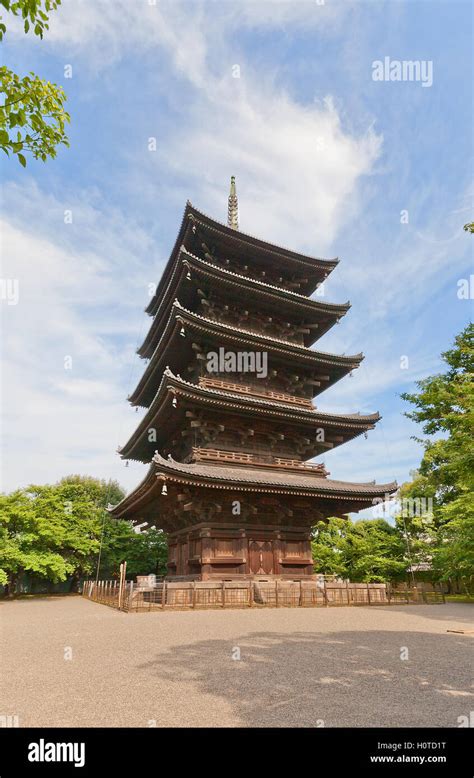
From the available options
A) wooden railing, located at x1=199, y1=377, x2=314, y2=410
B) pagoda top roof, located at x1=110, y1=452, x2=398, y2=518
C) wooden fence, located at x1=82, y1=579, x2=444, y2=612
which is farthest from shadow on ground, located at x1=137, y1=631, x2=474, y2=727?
wooden railing, located at x1=199, y1=377, x2=314, y2=410

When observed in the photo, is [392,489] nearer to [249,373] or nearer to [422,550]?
[249,373]

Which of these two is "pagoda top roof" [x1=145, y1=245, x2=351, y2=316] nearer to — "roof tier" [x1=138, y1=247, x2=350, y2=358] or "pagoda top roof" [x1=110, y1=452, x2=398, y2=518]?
"roof tier" [x1=138, y1=247, x2=350, y2=358]

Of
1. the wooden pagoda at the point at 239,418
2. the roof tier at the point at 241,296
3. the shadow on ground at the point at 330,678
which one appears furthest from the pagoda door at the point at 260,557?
the roof tier at the point at 241,296

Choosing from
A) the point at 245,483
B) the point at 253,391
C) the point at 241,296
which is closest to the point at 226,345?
the point at 253,391

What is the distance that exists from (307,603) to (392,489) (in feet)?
25.1

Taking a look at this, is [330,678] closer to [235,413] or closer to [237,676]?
[237,676]

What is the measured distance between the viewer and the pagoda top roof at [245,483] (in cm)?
1723

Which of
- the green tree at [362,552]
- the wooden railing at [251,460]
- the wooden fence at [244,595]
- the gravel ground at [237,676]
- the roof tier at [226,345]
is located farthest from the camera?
the green tree at [362,552]

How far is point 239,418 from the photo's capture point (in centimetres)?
2139

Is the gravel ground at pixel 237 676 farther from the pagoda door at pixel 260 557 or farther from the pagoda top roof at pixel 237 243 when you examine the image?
the pagoda top roof at pixel 237 243

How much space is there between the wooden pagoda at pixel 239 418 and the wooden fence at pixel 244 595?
5.48 feet

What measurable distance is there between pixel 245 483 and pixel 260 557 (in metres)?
4.14

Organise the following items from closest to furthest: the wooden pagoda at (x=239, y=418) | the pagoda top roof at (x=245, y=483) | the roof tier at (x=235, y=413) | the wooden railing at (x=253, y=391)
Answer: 1. the pagoda top roof at (x=245, y=483)
2. the wooden pagoda at (x=239, y=418)
3. the roof tier at (x=235, y=413)
4. the wooden railing at (x=253, y=391)
